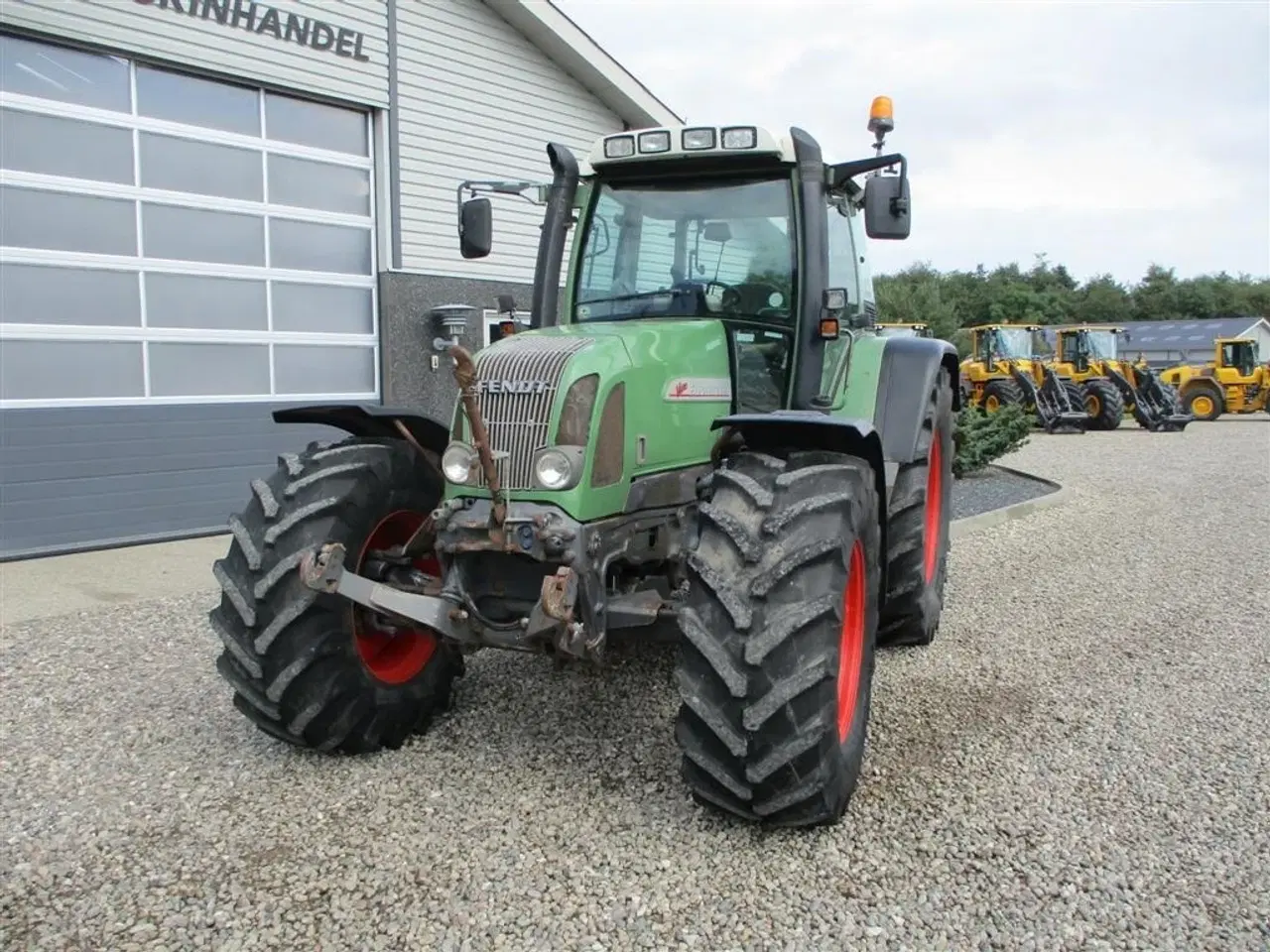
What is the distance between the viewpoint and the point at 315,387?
31.1ft

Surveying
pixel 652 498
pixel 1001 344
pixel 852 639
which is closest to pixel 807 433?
pixel 652 498

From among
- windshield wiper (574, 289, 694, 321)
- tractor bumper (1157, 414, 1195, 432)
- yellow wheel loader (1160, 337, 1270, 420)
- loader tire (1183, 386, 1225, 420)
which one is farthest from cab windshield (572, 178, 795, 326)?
yellow wheel loader (1160, 337, 1270, 420)

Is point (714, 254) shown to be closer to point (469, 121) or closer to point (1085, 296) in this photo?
point (469, 121)

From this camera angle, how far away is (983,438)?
37.9 feet

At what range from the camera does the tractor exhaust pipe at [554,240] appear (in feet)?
15.5

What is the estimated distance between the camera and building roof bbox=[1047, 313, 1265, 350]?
4725cm

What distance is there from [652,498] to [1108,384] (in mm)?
19748

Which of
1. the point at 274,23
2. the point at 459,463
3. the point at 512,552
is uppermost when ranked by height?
the point at 274,23

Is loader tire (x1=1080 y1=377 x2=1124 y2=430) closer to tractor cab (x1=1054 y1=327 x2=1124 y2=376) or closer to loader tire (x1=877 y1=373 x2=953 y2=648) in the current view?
tractor cab (x1=1054 y1=327 x2=1124 y2=376)

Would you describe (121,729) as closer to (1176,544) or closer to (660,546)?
(660,546)

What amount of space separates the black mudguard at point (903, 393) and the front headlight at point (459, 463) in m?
1.98

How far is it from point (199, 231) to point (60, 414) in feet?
6.04

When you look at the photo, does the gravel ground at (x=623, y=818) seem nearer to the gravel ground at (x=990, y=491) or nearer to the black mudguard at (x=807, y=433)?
the black mudguard at (x=807, y=433)

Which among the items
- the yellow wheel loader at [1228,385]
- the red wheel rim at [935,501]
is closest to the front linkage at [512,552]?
the red wheel rim at [935,501]
